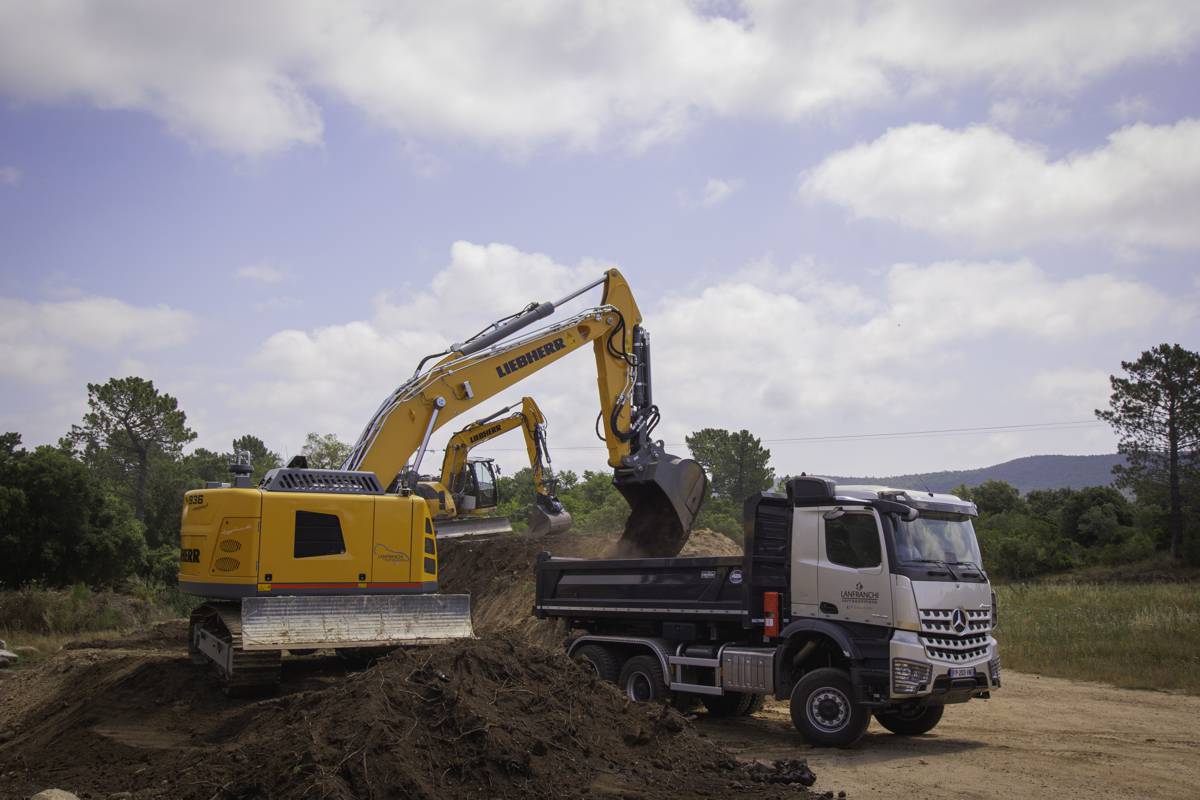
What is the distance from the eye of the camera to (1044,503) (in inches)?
2537

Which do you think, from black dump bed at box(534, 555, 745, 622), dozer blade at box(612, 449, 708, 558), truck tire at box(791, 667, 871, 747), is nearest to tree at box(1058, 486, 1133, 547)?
dozer blade at box(612, 449, 708, 558)

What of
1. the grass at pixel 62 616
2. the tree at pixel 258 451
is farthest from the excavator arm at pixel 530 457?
the tree at pixel 258 451

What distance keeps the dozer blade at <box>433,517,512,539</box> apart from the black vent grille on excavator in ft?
39.2

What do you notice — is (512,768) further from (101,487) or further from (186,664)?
(101,487)

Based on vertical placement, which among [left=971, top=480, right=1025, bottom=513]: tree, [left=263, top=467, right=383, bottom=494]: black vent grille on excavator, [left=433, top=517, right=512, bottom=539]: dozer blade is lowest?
[left=433, top=517, right=512, bottom=539]: dozer blade

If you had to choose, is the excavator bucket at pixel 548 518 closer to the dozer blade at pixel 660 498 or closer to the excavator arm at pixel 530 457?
the excavator arm at pixel 530 457

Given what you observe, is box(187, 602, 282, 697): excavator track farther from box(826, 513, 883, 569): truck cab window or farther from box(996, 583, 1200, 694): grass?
box(996, 583, 1200, 694): grass

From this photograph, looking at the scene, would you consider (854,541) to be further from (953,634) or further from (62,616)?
(62,616)

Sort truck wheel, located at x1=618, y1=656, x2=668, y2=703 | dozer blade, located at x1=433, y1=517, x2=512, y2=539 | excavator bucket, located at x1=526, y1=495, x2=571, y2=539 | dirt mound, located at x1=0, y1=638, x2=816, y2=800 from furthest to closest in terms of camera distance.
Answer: dozer blade, located at x1=433, y1=517, x2=512, y2=539, excavator bucket, located at x1=526, y1=495, x2=571, y2=539, truck wheel, located at x1=618, y1=656, x2=668, y2=703, dirt mound, located at x1=0, y1=638, x2=816, y2=800

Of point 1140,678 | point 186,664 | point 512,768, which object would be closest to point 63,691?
point 186,664

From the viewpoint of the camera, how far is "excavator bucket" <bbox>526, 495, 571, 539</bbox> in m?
24.4

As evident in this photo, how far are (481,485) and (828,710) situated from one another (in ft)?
59.1

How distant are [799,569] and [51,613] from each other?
2084cm

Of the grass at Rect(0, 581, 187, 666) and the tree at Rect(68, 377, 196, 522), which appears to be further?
the tree at Rect(68, 377, 196, 522)
